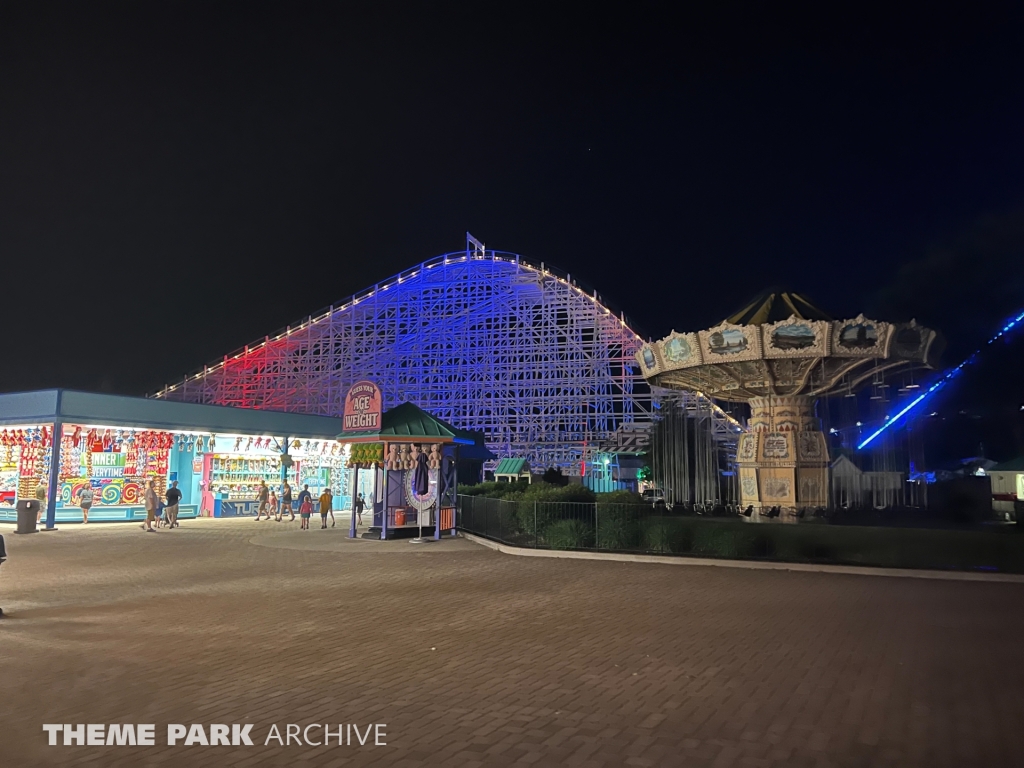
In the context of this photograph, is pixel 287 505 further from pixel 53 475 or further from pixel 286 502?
pixel 53 475

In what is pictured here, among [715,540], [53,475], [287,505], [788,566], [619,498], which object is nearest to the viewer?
[788,566]

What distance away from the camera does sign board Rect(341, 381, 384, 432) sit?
16.3 meters

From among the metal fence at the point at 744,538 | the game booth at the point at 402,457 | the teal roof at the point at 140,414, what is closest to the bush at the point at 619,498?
the metal fence at the point at 744,538

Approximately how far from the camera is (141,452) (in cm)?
2169

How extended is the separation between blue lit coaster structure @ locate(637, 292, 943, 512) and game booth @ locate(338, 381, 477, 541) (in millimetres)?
5976

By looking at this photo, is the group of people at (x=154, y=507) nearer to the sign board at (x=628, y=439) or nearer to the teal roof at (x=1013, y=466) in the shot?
the sign board at (x=628, y=439)

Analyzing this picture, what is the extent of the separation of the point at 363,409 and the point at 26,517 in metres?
8.59

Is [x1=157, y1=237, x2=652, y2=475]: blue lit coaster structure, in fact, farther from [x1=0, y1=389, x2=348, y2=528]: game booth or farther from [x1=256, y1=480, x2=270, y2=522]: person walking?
[x1=256, y1=480, x2=270, y2=522]: person walking

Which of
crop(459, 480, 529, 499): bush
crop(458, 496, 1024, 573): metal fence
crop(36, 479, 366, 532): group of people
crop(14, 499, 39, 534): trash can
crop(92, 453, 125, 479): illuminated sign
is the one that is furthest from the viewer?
crop(92, 453, 125, 479): illuminated sign

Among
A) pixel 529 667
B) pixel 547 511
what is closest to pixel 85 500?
pixel 547 511

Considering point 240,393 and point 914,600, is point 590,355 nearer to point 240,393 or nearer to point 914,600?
point 240,393

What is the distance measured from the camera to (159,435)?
869 inches

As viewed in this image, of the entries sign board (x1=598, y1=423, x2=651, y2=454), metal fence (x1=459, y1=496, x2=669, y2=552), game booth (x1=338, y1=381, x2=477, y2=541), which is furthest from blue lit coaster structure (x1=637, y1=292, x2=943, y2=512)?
sign board (x1=598, y1=423, x2=651, y2=454)

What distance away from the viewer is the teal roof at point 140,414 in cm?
1922
